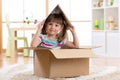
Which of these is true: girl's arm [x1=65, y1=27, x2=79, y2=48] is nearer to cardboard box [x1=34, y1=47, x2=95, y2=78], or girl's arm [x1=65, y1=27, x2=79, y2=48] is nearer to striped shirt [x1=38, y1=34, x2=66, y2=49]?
striped shirt [x1=38, y1=34, x2=66, y2=49]

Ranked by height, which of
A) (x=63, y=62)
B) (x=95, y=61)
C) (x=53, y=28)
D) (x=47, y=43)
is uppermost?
(x=53, y=28)

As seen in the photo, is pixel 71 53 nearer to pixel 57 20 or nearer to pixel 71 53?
pixel 71 53

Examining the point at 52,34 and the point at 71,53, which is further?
the point at 52,34

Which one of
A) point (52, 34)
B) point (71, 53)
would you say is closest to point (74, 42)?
point (52, 34)

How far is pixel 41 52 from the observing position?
6.40 ft

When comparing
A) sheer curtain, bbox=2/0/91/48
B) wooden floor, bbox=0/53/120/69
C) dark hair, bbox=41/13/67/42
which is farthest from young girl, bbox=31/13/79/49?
sheer curtain, bbox=2/0/91/48

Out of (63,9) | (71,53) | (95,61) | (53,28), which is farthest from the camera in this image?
(63,9)

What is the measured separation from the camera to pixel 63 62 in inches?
75.7

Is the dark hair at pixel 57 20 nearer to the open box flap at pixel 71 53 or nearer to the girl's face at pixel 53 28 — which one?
the girl's face at pixel 53 28

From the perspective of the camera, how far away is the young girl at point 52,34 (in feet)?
6.82

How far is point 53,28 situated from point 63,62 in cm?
30

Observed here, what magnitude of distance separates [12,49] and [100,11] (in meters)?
1.59

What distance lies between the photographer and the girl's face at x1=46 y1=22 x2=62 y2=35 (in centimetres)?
211

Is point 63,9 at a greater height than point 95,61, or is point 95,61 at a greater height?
point 63,9
